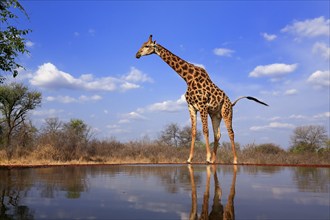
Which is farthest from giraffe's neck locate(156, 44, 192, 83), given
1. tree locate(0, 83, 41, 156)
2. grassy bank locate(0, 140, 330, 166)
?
tree locate(0, 83, 41, 156)

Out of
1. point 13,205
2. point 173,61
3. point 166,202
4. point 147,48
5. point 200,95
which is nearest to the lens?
point 13,205

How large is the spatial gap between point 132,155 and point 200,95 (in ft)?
39.3

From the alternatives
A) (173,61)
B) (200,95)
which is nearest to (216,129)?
(200,95)

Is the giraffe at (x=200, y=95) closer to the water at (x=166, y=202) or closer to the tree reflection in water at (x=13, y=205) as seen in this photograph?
the water at (x=166, y=202)

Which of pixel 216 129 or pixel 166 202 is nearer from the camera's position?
pixel 166 202

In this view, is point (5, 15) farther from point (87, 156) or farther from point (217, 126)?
point (87, 156)

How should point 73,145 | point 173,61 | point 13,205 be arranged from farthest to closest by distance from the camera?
1. point 73,145
2. point 173,61
3. point 13,205

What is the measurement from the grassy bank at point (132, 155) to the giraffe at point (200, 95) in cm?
525

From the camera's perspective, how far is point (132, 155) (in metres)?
21.9

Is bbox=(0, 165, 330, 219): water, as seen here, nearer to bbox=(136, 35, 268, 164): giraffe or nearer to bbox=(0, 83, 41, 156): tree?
bbox=(136, 35, 268, 164): giraffe

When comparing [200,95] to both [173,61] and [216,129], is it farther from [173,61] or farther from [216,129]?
[216,129]

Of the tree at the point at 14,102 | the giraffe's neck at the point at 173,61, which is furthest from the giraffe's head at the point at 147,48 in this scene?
the tree at the point at 14,102

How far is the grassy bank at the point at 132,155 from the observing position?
17734mm

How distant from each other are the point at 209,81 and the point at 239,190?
6.34 metres
